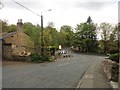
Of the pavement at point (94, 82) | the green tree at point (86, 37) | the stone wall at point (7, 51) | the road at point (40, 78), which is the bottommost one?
the pavement at point (94, 82)

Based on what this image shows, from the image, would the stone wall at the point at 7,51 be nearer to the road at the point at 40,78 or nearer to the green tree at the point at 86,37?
the road at the point at 40,78

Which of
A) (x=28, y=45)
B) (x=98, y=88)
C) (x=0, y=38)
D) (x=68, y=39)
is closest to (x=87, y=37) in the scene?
(x=68, y=39)

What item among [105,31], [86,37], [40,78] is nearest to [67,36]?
[86,37]

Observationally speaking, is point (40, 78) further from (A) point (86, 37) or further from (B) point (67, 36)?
(B) point (67, 36)

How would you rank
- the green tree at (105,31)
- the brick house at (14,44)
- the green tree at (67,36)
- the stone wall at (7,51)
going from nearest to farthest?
1. the stone wall at (7,51)
2. the brick house at (14,44)
3. the green tree at (105,31)
4. the green tree at (67,36)

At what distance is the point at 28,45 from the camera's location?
52.1 metres

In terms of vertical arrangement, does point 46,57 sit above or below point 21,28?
below

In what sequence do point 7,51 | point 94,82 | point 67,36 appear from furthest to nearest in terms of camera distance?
point 67,36 < point 7,51 < point 94,82

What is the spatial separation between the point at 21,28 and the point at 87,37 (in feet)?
154

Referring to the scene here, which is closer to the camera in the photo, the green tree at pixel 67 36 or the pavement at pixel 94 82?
the pavement at pixel 94 82

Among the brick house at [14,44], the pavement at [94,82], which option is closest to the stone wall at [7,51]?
the brick house at [14,44]

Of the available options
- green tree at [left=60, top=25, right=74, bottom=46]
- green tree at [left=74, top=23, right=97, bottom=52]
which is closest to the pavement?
green tree at [left=74, top=23, right=97, bottom=52]

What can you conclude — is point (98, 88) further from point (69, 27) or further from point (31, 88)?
point (69, 27)

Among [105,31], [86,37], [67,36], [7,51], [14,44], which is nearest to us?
[7,51]
